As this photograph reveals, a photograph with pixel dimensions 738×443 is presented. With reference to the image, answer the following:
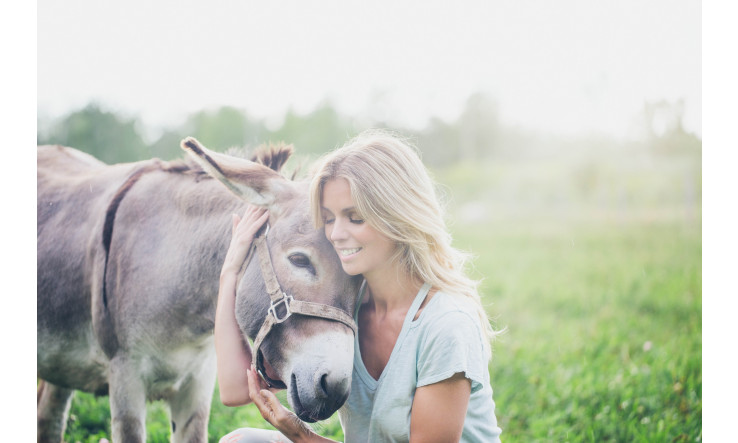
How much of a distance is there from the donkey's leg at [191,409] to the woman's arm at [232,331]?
443 mm

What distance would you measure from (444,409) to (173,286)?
1126 millimetres

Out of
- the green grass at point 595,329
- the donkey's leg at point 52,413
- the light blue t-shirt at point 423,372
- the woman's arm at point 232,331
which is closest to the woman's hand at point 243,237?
the woman's arm at point 232,331

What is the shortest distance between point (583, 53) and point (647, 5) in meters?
0.44

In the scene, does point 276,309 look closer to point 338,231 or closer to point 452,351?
point 338,231

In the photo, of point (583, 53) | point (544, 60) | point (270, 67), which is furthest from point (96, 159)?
point (583, 53)

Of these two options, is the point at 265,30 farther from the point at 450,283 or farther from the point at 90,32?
the point at 450,283

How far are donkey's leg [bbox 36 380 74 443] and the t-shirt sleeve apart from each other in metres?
1.98

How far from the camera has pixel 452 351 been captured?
1.64m

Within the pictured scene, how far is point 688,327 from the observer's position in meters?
4.25

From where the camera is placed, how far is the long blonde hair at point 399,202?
179 centimetres

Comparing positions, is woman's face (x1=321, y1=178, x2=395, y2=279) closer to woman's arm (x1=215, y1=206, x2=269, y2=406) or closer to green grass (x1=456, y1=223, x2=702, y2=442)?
woman's arm (x1=215, y1=206, x2=269, y2=406)

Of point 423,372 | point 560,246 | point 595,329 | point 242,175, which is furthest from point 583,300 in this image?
point 242,175

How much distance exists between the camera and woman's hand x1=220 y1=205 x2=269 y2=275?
1.90 m

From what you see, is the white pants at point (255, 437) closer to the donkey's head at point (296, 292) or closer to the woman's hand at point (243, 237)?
the donkey's head at point (296, 292)
